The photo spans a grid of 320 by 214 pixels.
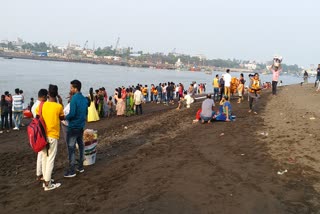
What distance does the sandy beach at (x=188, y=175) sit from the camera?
4801 millimetres

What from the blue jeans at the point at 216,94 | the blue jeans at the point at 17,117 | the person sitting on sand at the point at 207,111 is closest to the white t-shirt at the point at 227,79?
the blue jeans at the point at 216,94

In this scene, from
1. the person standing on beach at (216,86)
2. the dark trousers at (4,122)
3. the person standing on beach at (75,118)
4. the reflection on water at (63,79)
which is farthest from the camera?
the reflection on water at (63,79)

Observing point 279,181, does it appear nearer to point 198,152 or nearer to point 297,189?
point 297,189

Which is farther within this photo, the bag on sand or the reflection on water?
the reflection on water

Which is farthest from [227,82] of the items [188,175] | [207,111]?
[188,175]

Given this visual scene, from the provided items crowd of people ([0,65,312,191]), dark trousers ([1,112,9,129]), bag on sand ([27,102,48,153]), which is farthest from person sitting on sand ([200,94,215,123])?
dark trousers ([1,112,9,129])

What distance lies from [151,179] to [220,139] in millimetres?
3422

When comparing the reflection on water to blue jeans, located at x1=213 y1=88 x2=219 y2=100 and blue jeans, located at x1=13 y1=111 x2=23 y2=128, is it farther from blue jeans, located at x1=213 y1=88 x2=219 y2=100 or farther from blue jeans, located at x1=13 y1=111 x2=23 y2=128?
blue jeans, located at x1=213 y1=88 x2=219 y2=100

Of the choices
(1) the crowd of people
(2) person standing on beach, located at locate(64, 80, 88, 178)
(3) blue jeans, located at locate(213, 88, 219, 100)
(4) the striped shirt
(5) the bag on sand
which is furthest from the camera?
(3) blue jeans, located at locate(213, 88, 219, 100)

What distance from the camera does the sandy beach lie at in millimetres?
4801

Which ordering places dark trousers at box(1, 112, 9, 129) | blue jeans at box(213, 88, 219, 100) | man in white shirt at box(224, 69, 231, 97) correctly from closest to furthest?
dark trousers at box(1, 112, 9, 129)
man in white shirt at box(224, 69, 231, 97)
blue jeans at box(213, 88, 219, 100)

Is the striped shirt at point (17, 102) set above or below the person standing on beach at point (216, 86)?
below

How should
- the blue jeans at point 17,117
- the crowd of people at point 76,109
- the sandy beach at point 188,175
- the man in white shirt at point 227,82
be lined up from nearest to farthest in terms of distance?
the sandy beach at point 188,175 < the crowd of people at point 76,109 < the blue jeans at point 17,117 < the man in white shirt at point 227,82

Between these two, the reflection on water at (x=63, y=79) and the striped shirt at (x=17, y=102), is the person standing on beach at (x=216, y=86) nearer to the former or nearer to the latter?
the striped shirt at (x=17, y=102)
